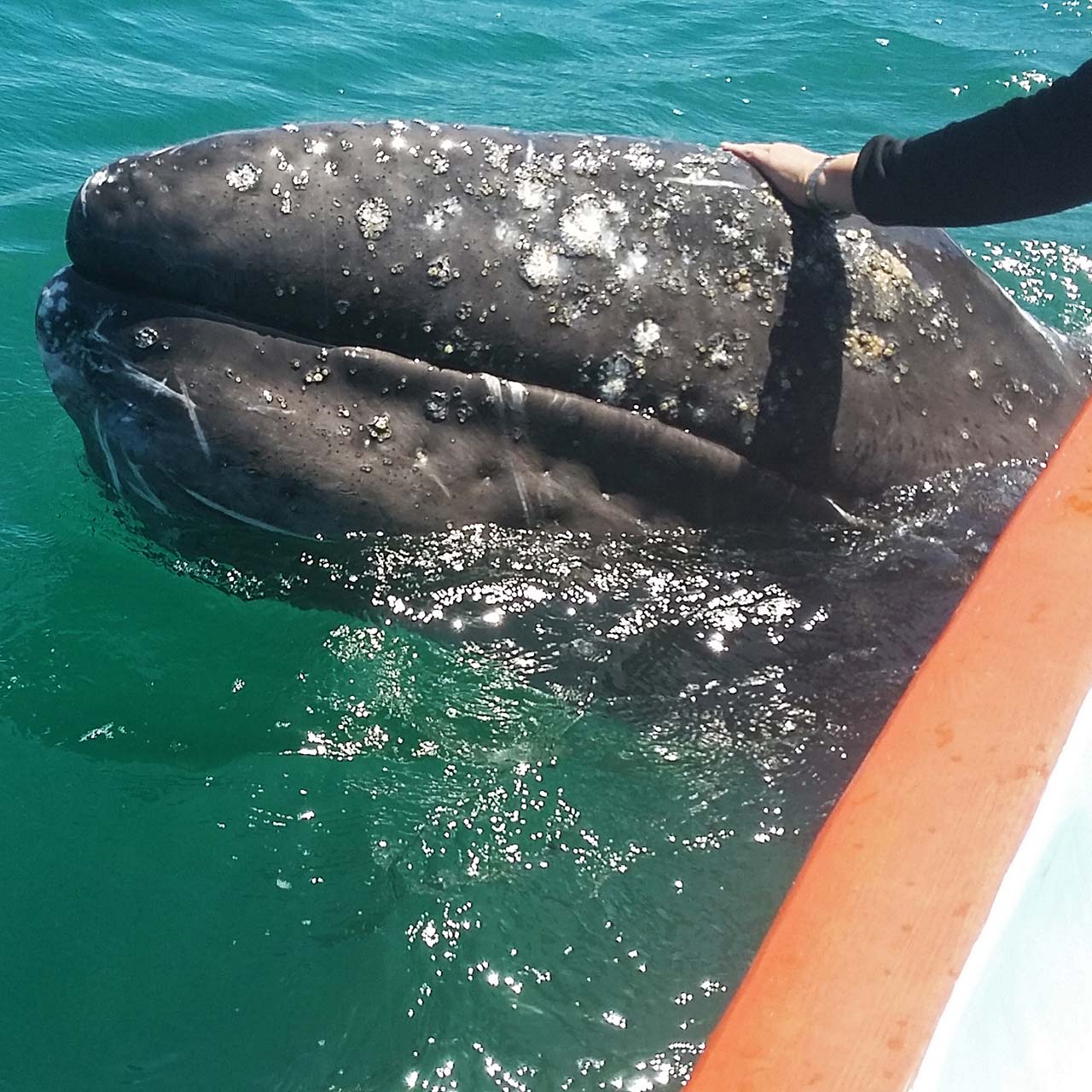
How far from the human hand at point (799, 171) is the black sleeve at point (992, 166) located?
8 cm

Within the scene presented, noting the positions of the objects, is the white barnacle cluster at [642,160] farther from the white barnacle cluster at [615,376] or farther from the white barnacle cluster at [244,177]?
the white barnacle cluster at [244,177]

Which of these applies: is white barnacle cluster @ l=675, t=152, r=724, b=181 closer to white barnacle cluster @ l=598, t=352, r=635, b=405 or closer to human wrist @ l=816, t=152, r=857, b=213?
human wrist @ l=816, t=152, r=857, b=213

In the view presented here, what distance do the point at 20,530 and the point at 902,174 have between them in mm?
4305

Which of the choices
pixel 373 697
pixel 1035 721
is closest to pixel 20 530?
pixel 373 697

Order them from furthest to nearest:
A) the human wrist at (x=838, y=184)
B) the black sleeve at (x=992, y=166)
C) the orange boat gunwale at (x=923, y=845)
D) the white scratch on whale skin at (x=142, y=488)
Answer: the white scratch on whale skin at (x=142, y=488) → the human wrist at (x=838, y=184) → the black sleeve at (x=992, y=166) → the orange boat gunwale at (x=923, y=845)

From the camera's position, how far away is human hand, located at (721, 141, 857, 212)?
13.8 ft

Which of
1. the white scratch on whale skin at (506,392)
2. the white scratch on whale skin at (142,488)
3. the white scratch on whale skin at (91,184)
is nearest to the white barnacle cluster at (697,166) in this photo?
the white scratch on whale skin at (506,392)

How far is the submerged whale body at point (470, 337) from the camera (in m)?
4.11

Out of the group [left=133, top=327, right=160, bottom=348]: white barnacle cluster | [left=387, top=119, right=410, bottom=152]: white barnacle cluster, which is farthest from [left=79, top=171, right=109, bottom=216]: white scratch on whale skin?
[left=387, top=119, right=410, bottom=152]: white barnacle cluster

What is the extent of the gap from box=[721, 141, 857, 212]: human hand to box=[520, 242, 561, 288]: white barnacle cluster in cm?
86

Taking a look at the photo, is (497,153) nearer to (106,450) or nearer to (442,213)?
(442,213)

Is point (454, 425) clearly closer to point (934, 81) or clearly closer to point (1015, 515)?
point (1015, 515)

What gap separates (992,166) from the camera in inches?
154

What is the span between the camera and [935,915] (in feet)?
8.70
